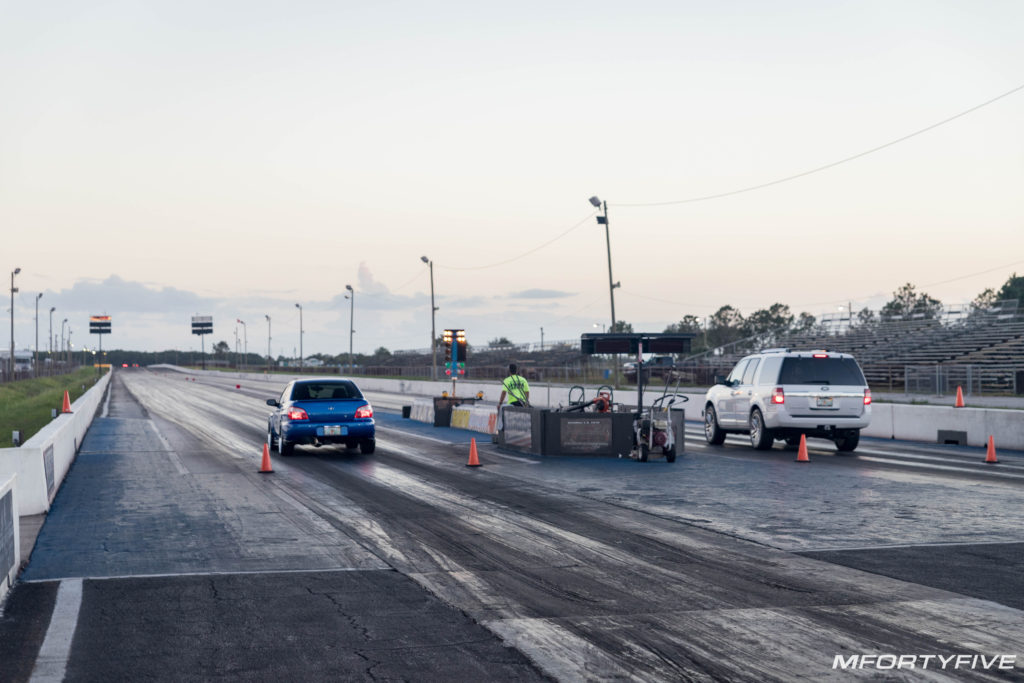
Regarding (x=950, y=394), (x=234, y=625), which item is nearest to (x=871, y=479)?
(x=234, y=625)

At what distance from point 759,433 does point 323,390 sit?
9.46 metres

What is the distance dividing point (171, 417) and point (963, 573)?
1234 inches

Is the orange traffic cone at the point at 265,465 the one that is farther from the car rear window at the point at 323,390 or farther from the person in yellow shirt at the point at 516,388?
the person in yellow shirt at the point at 516,388

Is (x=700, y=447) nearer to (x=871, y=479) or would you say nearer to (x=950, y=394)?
(x=871, y=479)

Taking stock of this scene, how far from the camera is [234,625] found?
21.4 feet

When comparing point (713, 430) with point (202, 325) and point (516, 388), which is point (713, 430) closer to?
point (516, 388)

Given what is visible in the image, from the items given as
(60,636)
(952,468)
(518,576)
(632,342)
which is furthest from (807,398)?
(60,636)

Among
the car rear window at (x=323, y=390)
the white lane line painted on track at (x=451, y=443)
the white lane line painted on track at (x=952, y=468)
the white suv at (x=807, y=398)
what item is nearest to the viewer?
the white lane line painted on track at (x=952, y=468)

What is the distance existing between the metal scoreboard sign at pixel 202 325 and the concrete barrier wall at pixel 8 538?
170m

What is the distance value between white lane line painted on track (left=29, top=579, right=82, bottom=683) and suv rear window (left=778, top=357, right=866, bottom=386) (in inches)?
582

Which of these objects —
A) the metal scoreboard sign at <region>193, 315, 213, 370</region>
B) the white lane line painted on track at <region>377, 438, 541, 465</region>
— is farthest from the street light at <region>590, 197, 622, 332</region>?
the metal scoreboard sign at <region>193, 315, 213, 370</region>

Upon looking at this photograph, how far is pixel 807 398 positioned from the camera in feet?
63.0

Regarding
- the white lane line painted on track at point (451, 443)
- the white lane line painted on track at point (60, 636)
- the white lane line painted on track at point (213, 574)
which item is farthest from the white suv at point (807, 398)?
the white lane line painted on track at point (60, 636)

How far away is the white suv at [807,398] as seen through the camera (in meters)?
19.2
